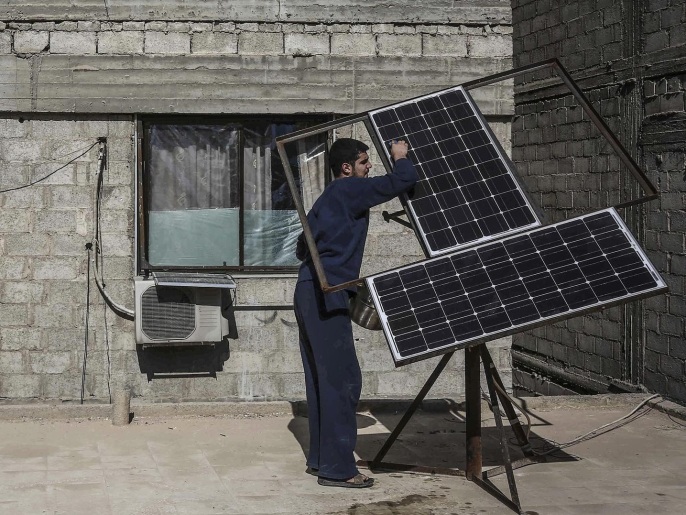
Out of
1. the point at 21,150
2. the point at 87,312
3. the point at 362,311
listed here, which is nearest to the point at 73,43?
the point at 21,150

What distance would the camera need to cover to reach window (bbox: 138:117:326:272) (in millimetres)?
10023

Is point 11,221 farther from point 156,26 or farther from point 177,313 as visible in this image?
point 156,26

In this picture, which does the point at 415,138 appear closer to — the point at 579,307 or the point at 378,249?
the point at 579,307

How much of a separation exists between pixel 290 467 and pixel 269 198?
3.31m

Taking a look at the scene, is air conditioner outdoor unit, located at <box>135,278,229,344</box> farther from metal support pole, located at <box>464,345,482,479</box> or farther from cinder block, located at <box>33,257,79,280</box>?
metal support pole, located at <box>464,345,482,479</box>

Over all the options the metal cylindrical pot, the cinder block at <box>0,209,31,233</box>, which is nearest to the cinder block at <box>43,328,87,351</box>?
the cinder block at <box>0,209,31,233</box>

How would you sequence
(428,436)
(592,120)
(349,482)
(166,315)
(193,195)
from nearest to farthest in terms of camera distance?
(592,120), (349,482), (428,436), (166,315), (193,195)

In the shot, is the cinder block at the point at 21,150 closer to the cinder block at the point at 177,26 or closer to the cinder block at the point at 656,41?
the cinder block at the point at 177,26

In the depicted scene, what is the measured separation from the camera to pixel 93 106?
9750mm

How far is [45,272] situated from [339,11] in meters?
3.38

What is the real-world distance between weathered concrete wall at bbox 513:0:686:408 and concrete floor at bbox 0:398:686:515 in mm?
1951

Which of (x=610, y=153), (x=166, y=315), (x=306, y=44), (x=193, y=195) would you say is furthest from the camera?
(x=610, y=153)

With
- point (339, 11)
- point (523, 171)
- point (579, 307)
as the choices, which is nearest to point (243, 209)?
point (339, 11)

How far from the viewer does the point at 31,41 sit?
9734mm
